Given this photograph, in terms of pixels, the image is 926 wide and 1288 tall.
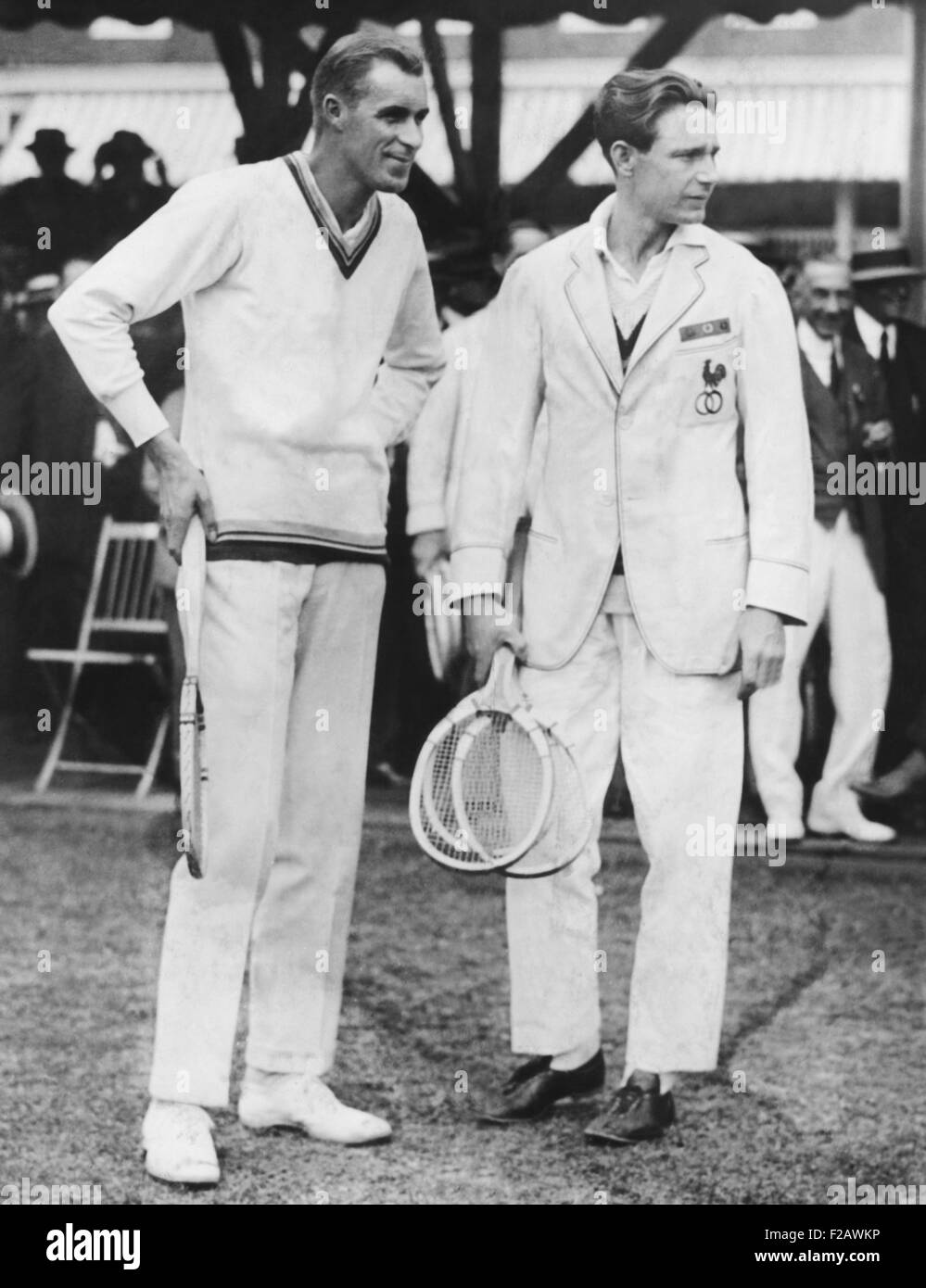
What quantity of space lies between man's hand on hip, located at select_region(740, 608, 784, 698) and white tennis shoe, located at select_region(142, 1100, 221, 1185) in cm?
149

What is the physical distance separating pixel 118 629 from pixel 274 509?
304cm

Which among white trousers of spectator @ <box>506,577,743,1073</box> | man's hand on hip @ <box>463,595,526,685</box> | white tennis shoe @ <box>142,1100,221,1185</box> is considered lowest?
white tennis shoe @ <box>142,1100,221,1185</box>

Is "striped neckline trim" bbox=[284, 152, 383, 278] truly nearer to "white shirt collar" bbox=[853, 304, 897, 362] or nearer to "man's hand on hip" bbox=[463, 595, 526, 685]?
"man's hand on hip" bbox=[463, 595, 526, 685]

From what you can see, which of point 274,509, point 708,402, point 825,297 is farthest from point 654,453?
point 825,297

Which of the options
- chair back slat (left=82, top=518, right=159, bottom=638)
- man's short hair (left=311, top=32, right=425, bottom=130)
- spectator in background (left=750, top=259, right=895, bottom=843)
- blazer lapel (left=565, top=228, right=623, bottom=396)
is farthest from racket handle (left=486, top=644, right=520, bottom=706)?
chair back slat (left=82, top=518, right=159, bottom=638)

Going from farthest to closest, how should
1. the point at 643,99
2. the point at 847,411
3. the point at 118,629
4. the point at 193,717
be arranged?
the point at 118,629, the point at 847,411, the point at 643,99, the point at 193,717

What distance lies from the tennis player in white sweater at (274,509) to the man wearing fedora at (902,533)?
234 cm

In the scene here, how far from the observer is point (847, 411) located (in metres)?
6.89

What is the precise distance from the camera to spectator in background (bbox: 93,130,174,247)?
576 cm

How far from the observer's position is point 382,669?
6.64m

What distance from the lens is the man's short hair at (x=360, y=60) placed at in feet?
14.8

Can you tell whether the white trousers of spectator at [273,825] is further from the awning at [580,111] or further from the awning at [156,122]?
the awning at [156,122]

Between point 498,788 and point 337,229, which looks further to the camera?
point 498,788

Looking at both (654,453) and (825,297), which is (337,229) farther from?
(825,297)
